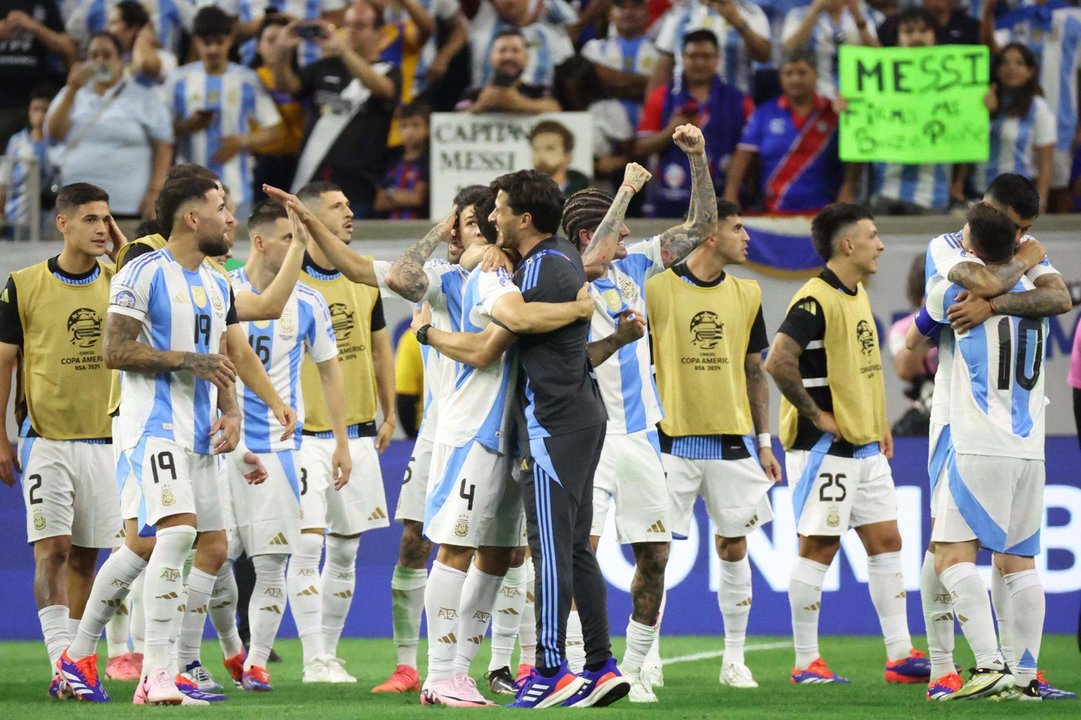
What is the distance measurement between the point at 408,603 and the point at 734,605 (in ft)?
6.14

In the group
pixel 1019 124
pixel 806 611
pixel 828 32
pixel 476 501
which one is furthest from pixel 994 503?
pixel 828 32

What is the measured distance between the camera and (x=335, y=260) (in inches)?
304

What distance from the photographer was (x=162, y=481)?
7.41m

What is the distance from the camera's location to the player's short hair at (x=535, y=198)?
7.14m

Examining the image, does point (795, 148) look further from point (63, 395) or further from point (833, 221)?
point (63, 395)

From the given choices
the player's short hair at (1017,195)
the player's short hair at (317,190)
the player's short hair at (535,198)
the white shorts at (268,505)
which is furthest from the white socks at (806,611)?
the player's short hair at (317,190)

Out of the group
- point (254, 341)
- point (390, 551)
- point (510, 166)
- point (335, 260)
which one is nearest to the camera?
point (335, 260)

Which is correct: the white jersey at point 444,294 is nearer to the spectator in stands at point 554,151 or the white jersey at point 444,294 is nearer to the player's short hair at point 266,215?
the player's short hair at point 266,215

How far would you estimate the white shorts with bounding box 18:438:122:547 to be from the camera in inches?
346

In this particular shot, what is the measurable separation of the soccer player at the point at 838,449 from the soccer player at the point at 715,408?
288 millimetres

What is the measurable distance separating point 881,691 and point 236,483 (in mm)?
3685

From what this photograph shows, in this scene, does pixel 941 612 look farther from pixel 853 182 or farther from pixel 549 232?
pixel 853 182

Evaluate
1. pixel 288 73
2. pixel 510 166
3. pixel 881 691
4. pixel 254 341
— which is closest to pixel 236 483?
pixel 254 341

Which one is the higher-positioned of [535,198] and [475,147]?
[475,147]
